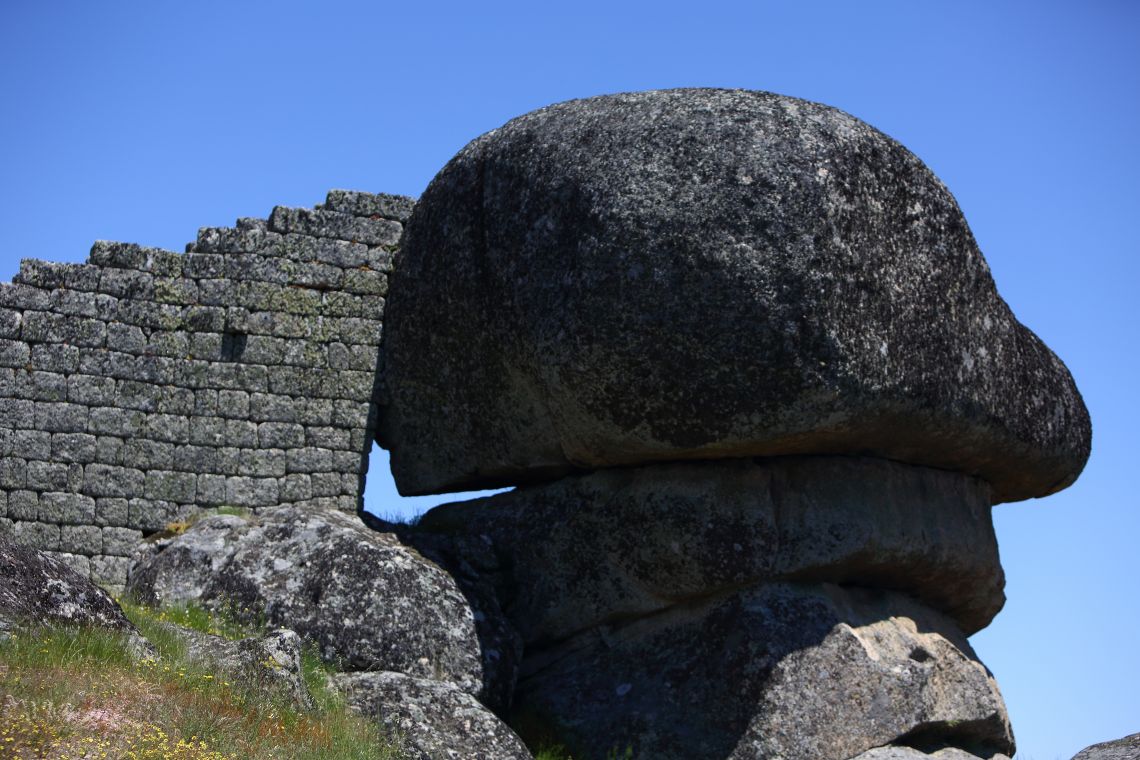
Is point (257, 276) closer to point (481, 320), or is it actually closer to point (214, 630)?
point (481, 320)

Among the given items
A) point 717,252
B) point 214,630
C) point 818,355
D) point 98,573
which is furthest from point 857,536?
point 98,573

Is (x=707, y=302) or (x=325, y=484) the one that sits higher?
(x=707, y=302)

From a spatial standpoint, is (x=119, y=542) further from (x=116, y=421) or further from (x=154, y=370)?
(x=154, y=370)

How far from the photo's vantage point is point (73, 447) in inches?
467

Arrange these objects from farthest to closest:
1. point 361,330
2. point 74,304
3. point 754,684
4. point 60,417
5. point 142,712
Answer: point 361,330 < point 74,304 < point 60,417 < point 754,684 < point 142,712

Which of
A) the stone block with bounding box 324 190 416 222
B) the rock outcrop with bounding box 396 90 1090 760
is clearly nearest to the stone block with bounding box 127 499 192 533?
the rock outcrop with bounding box 396 90 1090 760

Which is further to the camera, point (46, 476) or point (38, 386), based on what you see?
point (38, 386)

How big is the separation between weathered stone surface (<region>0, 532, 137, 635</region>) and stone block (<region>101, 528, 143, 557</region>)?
2.77 m

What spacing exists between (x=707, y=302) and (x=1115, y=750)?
170 inches

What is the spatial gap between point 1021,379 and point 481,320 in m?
4.29

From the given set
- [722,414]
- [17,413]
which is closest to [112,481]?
[17,413]

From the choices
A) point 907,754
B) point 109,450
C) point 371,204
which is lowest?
point 907,754

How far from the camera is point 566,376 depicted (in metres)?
11.1

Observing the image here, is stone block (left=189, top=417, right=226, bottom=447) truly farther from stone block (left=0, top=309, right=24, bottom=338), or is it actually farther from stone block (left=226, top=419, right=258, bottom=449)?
stone block (left=0, top=309, right=24, bottom=338)
